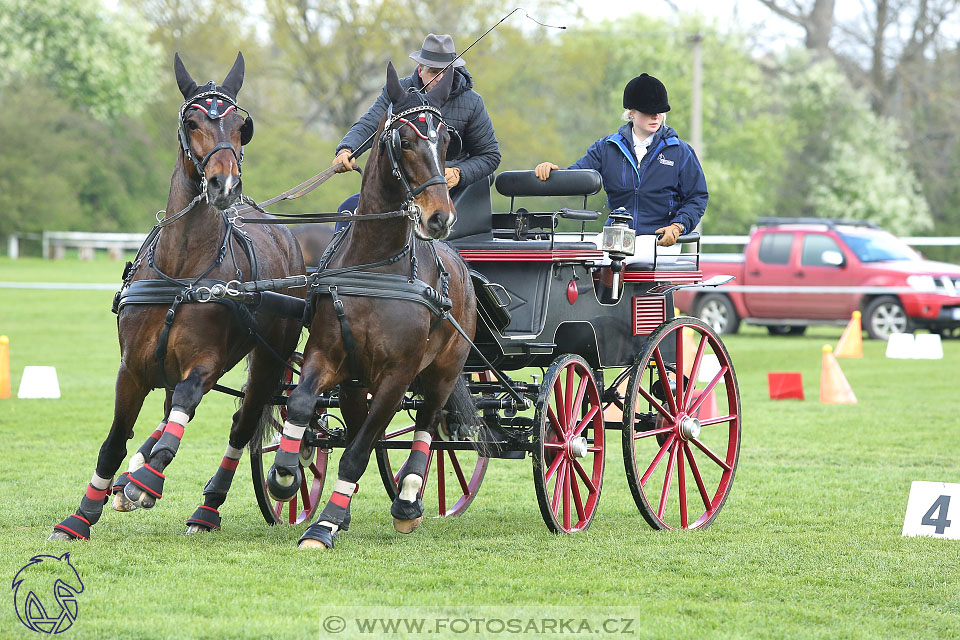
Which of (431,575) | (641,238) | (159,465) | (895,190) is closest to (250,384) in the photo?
(159,465)

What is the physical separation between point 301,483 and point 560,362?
1.46 m

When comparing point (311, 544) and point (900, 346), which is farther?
point (900, 346)

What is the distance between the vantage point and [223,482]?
257 inches

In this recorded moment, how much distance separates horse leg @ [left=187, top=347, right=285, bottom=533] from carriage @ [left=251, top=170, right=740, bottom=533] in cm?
15

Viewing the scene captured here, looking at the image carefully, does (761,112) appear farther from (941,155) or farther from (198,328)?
(198,328)

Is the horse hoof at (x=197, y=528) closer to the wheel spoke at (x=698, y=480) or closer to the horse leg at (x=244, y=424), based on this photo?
the horse leg at (x=244, y=424)

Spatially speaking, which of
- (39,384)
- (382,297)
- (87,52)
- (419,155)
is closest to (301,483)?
(382,297)

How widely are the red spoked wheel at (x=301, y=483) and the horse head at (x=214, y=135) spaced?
123cm

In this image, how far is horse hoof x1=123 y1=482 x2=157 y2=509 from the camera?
5434mm

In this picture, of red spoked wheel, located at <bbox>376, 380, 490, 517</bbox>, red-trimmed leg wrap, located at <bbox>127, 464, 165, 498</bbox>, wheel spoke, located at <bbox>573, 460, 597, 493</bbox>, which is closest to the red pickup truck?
red spoked wheel, located at <bbox>376, 380, 490, 517</bbox>

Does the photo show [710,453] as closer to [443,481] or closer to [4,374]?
[443,481]

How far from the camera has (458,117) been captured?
650cm

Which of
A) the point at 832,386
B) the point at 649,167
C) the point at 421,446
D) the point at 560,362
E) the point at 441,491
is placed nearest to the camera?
the point at 421,446

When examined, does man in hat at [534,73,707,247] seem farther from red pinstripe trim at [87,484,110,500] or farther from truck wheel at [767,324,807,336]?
truck wheel at [767,324,807,336]
